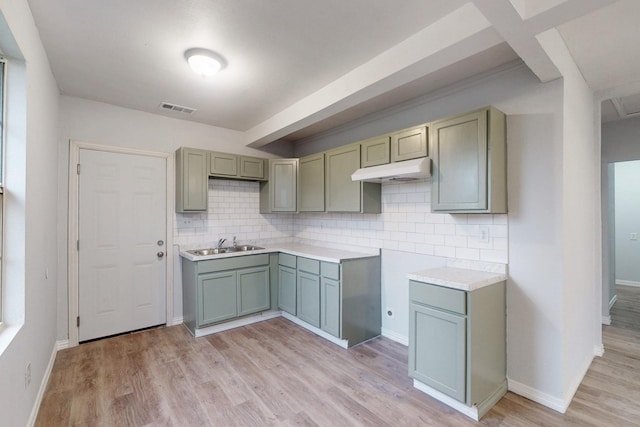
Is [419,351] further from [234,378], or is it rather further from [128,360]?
[128,360]

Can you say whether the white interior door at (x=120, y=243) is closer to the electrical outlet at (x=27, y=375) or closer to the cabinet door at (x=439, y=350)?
the electrical outlet at (x=27, y=375)

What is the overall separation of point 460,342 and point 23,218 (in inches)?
115

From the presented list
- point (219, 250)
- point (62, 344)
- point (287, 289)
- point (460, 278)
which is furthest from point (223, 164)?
point (460, 278)

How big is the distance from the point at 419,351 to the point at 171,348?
99.1 inches

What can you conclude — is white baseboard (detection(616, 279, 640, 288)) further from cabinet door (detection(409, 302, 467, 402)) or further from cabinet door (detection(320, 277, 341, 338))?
cabinet door (detection(320, 277, 341, 338))

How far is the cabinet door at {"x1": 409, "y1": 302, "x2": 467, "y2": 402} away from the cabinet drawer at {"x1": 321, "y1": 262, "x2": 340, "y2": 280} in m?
0.97

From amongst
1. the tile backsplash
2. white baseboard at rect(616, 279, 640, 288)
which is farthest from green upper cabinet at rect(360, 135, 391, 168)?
A: white baseboard at rect(616, 279, 640, 288)

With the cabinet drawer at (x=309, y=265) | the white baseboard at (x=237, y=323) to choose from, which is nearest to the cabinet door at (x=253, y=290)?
the white baseboard at (x=237, y=323)

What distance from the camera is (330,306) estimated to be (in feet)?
10.7

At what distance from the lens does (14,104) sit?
5.87 feet

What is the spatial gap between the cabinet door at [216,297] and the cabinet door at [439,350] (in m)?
2.22

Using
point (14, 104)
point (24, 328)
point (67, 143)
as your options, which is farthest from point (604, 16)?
point (67, 143)

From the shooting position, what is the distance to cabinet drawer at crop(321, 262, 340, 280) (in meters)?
3.18

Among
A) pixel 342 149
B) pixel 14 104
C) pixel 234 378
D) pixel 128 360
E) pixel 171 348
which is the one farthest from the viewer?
pixel 342 149
